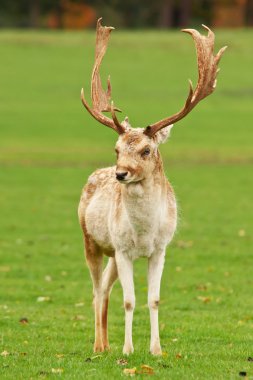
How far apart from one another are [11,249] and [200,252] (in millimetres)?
3305

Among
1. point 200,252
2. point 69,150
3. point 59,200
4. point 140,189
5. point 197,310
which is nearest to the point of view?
point 140,189

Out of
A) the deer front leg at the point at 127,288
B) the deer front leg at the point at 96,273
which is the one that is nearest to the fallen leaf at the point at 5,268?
the deer front leg at the point at 96,273

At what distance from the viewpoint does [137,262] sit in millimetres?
17594

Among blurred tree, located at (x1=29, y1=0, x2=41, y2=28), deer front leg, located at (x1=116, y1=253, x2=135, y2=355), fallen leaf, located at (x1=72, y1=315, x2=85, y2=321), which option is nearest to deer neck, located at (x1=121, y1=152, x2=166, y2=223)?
deer front leg, located at (x1=116, y1=253, x2=135, y2=355)

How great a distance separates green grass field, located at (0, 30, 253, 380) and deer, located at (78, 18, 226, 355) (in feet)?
1.88

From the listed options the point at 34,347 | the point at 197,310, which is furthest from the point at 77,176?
the point at 34,347

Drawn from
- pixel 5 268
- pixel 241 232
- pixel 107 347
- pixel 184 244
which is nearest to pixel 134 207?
pixel 107 347

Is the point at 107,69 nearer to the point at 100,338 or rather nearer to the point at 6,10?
the point at 6,10

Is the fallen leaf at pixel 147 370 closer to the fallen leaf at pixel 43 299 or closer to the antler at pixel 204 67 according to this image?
the antler at pixel 204 67

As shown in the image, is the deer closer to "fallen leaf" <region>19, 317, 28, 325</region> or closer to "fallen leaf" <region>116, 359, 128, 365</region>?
"fallen leaf" <region>116, 359, 128, 365</region>

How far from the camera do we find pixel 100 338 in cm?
1074

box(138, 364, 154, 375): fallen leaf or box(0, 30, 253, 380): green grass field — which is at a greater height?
box(138, 364, 154, 375): fallen leaf

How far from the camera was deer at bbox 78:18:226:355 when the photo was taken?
970cm

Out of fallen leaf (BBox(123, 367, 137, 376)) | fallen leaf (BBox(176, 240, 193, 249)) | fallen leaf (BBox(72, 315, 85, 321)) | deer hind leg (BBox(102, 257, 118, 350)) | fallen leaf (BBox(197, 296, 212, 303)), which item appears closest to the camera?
fallen leaf (BBox(123, 367, 137, 376))
